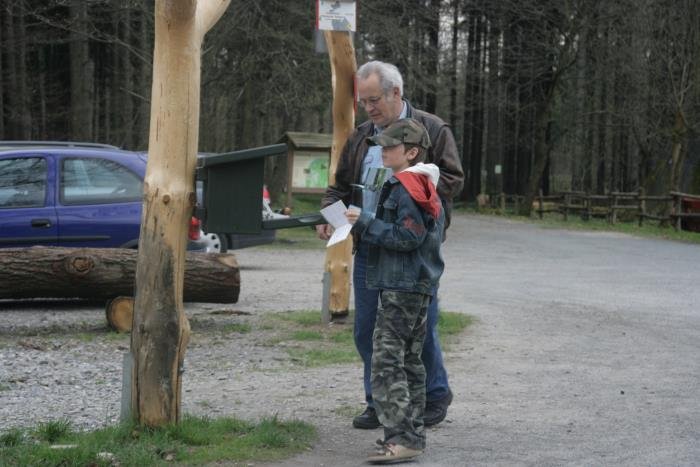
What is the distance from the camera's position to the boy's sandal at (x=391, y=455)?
5.59 m


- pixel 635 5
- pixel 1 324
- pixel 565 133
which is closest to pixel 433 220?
pixel 1 324

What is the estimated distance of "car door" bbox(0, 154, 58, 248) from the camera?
1227 centimetres

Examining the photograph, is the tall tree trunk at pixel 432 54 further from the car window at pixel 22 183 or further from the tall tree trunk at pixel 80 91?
the car window at pixel 22 183

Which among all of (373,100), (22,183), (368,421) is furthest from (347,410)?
(22,183)

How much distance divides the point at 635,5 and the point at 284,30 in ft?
46.8

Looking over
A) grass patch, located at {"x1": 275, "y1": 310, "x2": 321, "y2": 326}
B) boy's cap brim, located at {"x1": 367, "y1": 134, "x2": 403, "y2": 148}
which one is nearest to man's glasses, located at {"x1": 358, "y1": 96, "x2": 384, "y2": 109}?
boy's cap brim, located at {"x1": 367, "y1": 134, "x2": 403, "y2": 148}

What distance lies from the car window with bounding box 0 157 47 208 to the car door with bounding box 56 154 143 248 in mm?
202

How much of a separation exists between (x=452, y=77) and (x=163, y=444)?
38.5 m

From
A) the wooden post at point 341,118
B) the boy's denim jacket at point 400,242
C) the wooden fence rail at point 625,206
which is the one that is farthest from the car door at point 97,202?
the wooden fence rail at point 625,206

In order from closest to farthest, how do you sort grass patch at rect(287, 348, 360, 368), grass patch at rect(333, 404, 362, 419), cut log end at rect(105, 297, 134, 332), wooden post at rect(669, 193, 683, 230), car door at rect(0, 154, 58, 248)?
grass patch at rect(333, 404, 362, 419) → grass patch at rect(287, 348, 360, 368) → cut log end at rect(105, 297, 134, 332) → car door at rect(0, 154, 58, 248) → wooden post at rect(669, 193, 683, 230)

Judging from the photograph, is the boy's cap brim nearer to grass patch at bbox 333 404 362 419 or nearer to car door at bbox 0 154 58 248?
grass patch at bbox 333 404 362 419

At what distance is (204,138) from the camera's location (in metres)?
32.9

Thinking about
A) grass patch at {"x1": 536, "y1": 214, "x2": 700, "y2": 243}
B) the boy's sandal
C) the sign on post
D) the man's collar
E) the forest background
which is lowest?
the boy's sandal

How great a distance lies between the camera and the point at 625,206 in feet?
112
